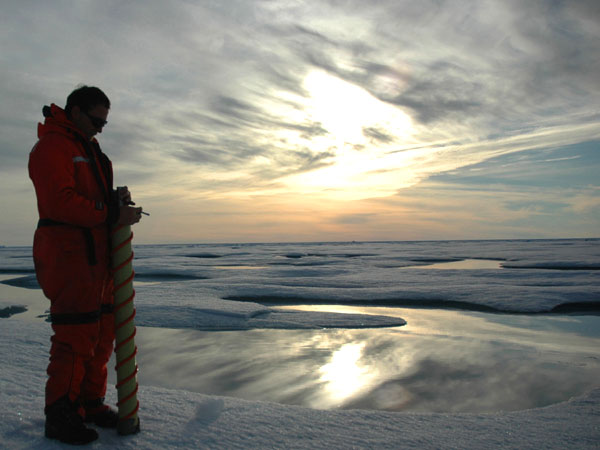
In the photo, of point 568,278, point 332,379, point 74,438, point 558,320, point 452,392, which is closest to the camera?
point 74,438

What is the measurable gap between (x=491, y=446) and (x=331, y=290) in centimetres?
662

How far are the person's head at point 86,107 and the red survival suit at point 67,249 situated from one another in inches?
2.7

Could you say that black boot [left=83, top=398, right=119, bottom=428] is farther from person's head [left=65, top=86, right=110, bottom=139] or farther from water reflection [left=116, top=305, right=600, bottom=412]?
person's head [left=65, top=86, right=110, bottom=139]

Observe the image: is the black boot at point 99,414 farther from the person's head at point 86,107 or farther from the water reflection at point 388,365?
the person's head at point 86,107

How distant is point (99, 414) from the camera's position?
201 centimetres

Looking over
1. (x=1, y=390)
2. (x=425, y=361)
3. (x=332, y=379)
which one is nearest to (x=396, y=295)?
(x=425, y=361)

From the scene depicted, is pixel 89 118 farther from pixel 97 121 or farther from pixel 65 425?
pixel 65 425

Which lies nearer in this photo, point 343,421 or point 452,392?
point 343,421

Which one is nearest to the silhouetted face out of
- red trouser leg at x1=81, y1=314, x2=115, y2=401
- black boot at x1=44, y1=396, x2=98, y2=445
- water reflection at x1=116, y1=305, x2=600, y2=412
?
red trouser leg at x1=81, y1=314, x2=115, y2=401

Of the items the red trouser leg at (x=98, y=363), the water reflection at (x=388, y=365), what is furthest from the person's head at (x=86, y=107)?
the water reflection at (x=388, y=365)

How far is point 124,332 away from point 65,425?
44 centimetres

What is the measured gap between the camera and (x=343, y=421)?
218 cm

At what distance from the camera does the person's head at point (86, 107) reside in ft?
6.45

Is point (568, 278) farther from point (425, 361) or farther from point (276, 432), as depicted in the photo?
point (276, 432)
